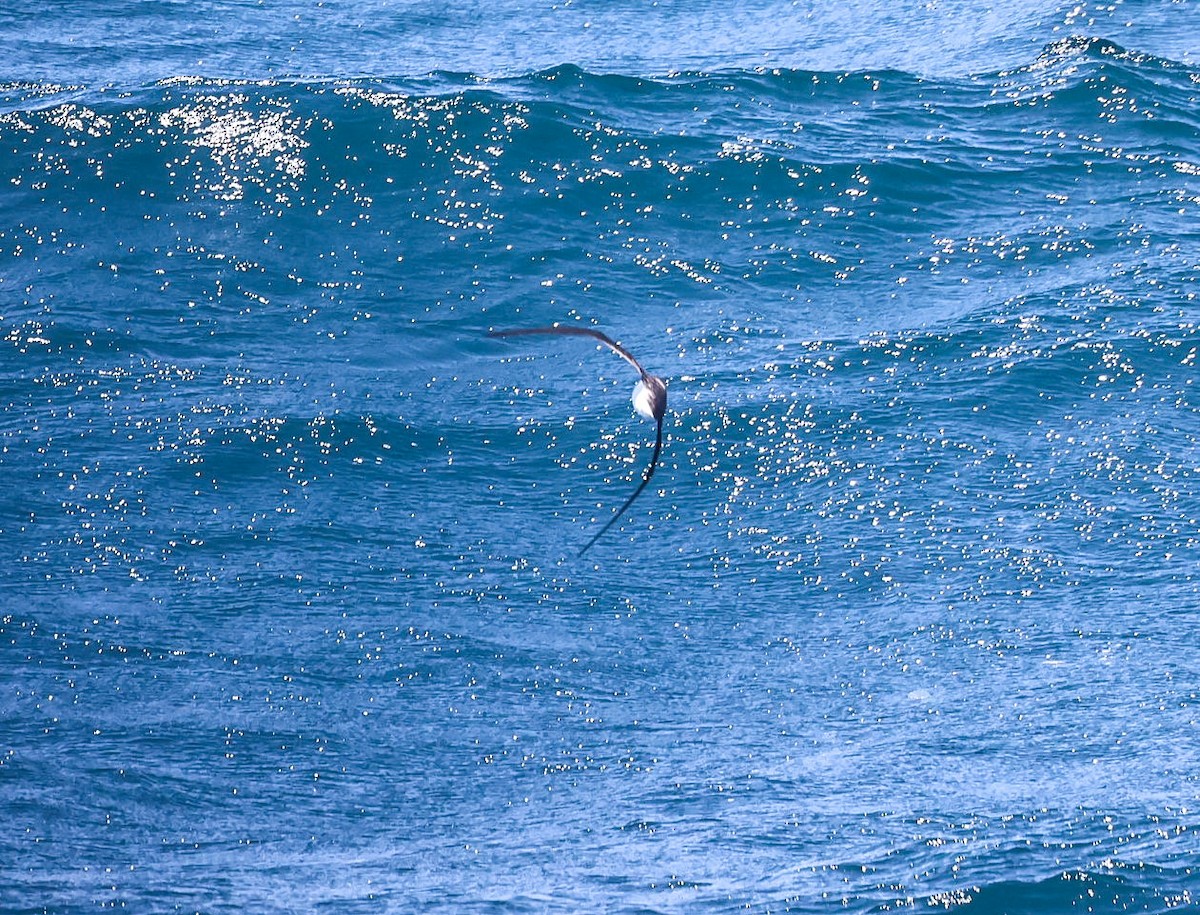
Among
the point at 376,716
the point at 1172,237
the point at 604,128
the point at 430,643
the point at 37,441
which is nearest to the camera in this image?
the point at 376,716

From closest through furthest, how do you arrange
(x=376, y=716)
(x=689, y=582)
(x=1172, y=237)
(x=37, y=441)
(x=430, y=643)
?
(x=376, y=716)
(x=430, y=643)
(x=689, y=582)
(x=37, y=441)
(x=1172, y=237)

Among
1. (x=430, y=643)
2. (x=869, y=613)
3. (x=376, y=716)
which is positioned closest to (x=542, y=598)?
(x=430, y=643)

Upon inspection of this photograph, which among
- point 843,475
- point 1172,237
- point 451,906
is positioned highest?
point 1172,237

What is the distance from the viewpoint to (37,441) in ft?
26.3

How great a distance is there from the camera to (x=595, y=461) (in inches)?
322

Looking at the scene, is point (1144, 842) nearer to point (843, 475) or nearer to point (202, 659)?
point (843, 475)

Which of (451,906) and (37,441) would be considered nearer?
(451,906)

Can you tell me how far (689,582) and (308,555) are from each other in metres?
1.85

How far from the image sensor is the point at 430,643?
6879mm

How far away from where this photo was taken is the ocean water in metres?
5.80

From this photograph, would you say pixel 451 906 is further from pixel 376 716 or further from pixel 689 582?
pixel 689 582

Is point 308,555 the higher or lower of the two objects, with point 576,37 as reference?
lower

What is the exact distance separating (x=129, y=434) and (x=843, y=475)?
380cm

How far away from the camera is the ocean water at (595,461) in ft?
19.0
